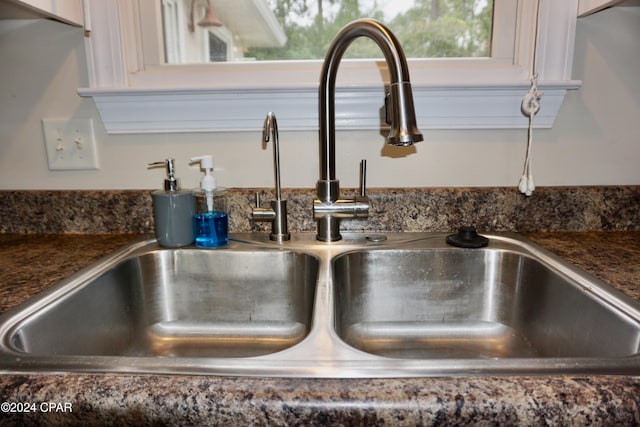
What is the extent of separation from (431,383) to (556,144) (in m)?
0.75

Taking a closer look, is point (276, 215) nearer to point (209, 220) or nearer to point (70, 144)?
point (209, 220)

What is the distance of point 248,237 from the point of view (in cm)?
89

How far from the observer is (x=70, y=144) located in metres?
0.94

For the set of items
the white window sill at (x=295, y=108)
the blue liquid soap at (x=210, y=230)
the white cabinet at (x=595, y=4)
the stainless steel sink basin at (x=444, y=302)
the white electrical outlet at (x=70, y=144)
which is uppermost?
the white cabinet at (x=595, y=4)

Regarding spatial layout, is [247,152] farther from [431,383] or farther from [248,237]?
[431,383]

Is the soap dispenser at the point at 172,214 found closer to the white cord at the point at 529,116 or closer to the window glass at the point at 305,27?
the window glass at the point at 305,27

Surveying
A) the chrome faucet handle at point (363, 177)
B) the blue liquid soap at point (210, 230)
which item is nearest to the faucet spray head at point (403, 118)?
the chrome faucet handle at point (363, 177)

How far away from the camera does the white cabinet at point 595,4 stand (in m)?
0.77

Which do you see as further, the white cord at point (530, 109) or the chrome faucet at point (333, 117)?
the white cord at point (530, 109)

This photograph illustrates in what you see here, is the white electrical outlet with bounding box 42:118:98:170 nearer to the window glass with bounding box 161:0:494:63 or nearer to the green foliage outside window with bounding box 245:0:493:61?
the window glass with bounding box 161:0:494:63

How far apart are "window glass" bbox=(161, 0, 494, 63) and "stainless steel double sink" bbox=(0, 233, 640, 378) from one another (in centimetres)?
44

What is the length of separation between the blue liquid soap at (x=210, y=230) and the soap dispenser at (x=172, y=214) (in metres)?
0.02

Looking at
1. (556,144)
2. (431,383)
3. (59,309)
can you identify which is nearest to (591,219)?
(556,144)

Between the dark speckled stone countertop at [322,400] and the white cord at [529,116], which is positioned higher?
the white cord at [529,116]
